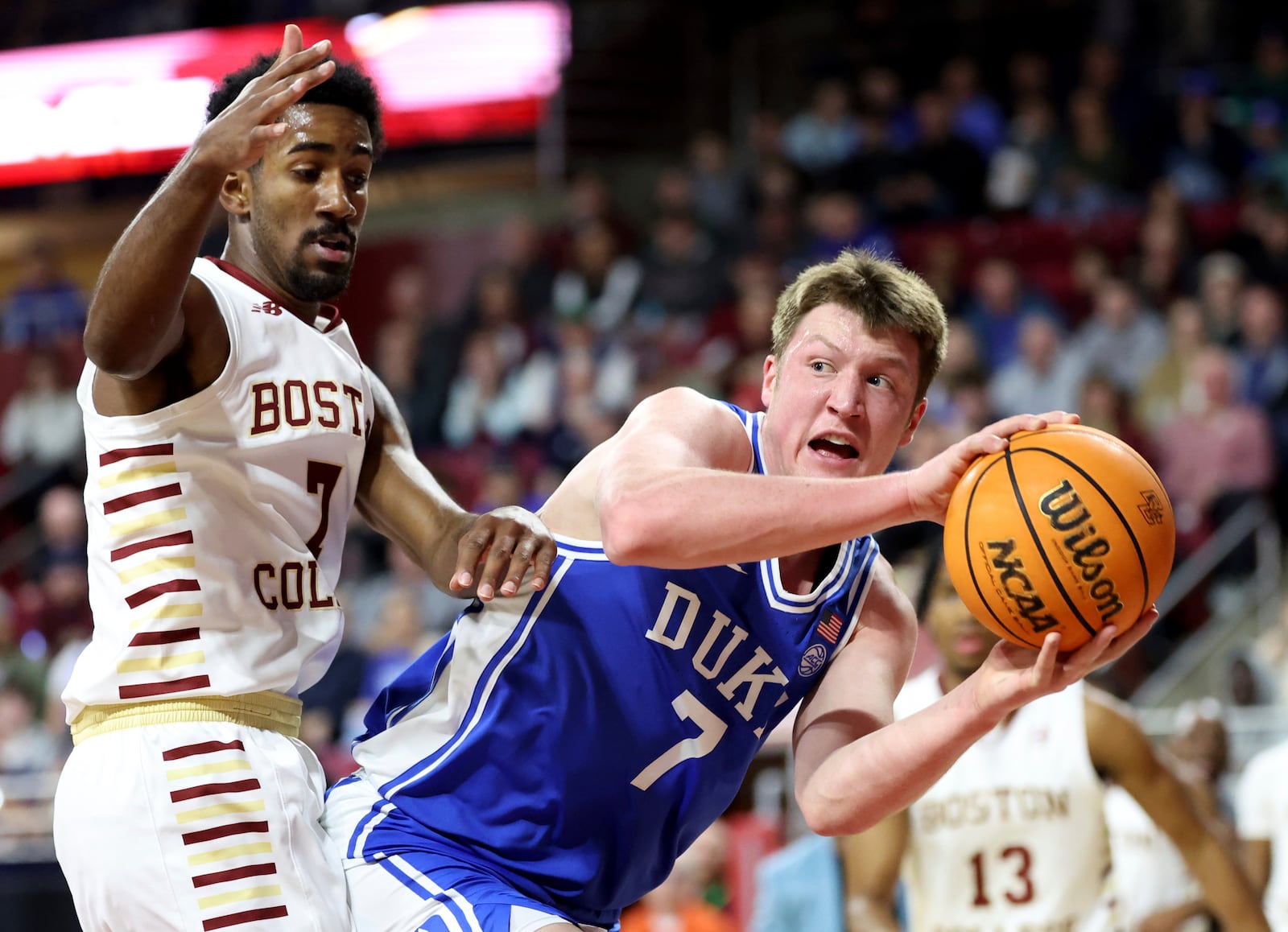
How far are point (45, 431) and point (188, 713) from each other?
11812 mm

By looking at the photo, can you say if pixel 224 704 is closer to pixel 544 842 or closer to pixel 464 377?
pixel 544 842

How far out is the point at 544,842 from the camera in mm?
3369

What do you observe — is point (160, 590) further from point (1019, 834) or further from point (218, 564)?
point (1019, 834)

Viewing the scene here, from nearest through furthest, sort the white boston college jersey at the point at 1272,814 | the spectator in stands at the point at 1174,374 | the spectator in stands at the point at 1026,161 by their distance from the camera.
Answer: the white boston college jersey at the point at 1272,814 < the spectator in stands at the point at 1174,374 < the spectator in stands at the point at 1026,161

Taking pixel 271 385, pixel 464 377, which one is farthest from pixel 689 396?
pixel 464 377

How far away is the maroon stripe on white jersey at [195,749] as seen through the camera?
10.3 ft

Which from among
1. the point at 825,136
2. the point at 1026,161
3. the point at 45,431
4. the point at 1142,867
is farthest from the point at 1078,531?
the point at 45,431

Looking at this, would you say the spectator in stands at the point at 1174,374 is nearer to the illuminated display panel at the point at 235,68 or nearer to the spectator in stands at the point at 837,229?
the spectator in stands at the point at 837,229

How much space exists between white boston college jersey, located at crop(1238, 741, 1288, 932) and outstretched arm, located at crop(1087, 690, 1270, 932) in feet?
4.90

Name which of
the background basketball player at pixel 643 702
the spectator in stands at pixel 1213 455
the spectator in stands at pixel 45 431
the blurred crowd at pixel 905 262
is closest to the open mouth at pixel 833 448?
the background basketball player at pixel 643 702

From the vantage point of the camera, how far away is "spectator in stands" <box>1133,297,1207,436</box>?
382 inches

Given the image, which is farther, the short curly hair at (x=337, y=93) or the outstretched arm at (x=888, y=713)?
the short curly hair at (x=337, y=93)

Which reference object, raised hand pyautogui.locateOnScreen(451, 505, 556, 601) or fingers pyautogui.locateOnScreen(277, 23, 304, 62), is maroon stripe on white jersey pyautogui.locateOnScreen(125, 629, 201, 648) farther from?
fingers pyautogui.locateOnScreen(277, 23, 304, 62)

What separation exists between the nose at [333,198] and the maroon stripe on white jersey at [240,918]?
140cm
